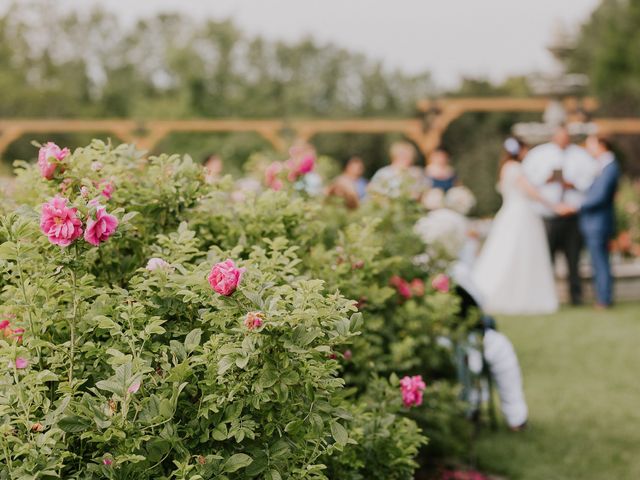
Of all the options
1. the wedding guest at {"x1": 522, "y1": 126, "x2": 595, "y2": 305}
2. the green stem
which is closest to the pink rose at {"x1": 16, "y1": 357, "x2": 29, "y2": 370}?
the green stem

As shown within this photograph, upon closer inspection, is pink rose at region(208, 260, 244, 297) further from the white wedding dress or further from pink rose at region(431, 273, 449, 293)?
the white wedding dress

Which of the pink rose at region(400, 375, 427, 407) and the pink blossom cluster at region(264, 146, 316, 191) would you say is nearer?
the pink rose at region(400, 375, 427, 407)

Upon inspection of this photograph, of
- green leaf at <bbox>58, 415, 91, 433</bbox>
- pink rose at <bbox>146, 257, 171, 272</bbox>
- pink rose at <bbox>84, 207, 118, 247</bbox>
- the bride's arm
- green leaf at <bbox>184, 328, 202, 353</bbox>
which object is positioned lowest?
the bride's arm

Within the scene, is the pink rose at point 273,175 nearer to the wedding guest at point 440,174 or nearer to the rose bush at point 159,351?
the rose bush at point 159,351

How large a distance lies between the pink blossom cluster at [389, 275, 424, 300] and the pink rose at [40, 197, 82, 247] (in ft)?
7.04

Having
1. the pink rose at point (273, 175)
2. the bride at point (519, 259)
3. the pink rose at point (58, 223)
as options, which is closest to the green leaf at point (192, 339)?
the pink rose at point (58, 223)

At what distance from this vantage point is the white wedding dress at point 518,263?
1027 cm

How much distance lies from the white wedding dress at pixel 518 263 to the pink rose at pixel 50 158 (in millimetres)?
8168

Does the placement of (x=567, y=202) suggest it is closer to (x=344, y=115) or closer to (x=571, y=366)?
(x=571, y=366)

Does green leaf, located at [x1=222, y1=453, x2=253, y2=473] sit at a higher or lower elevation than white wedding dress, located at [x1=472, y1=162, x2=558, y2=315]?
higher

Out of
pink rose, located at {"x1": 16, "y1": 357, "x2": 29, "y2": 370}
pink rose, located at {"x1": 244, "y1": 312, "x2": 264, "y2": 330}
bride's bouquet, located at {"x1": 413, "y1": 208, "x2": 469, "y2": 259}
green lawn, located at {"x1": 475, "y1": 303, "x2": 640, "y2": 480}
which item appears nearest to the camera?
pink rose, located at {"x1": 244, "y1": 312, "x2": 264, "y2": 330}

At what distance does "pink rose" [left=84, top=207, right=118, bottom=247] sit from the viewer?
7.06ft

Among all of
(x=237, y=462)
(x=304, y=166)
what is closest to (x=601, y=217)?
(x=304, y=166)

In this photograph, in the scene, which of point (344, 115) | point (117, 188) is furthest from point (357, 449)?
point (344, 115)
